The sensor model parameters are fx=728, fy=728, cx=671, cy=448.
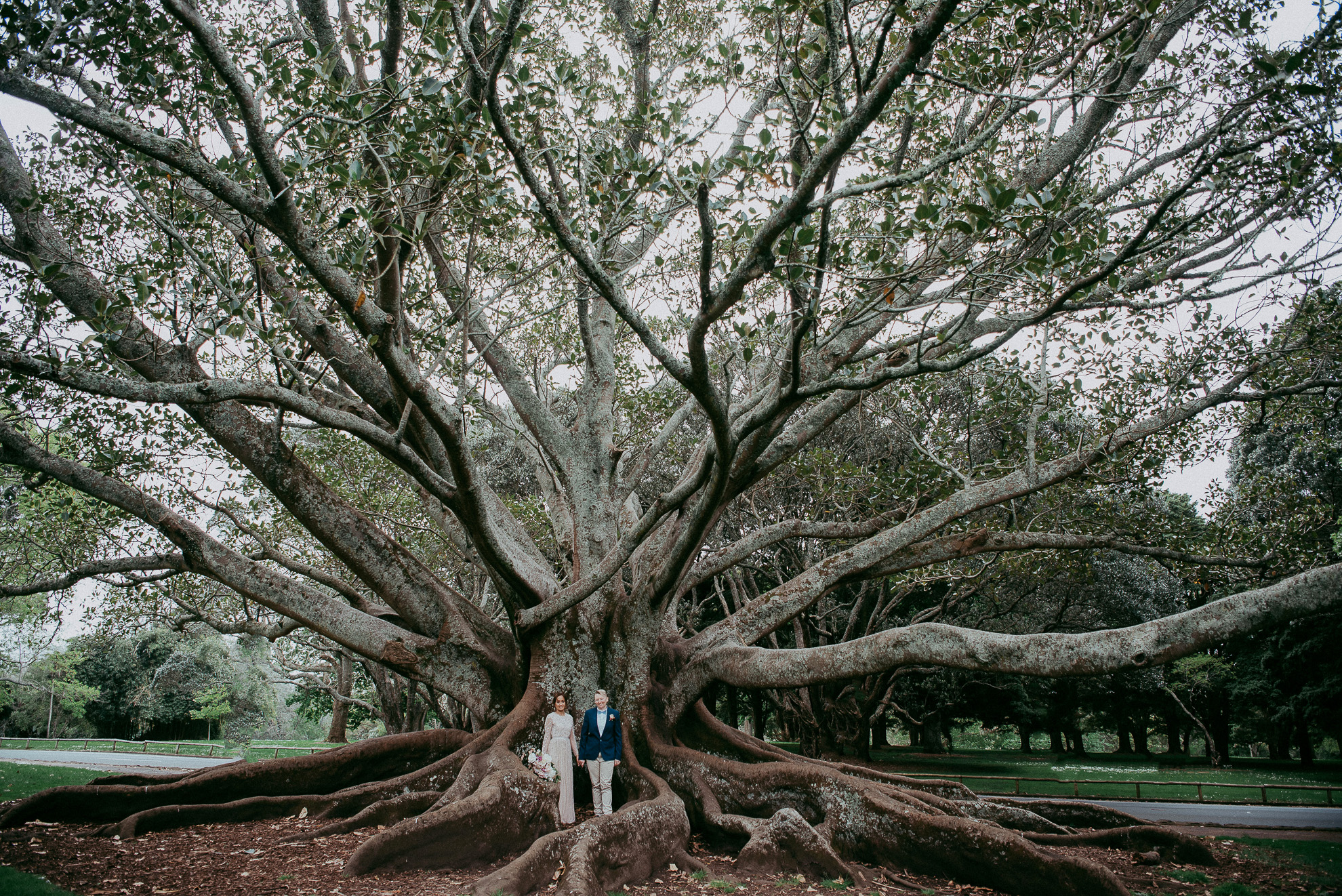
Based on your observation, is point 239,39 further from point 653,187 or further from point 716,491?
point 716,491

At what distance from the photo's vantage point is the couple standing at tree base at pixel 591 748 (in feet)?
24.0

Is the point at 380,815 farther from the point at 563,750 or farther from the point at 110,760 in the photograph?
the point at 110,760

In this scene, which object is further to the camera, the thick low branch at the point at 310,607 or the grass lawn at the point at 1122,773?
the grass lawn at the point at 1122,773

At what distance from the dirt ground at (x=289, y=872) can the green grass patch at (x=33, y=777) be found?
3875 millimetres

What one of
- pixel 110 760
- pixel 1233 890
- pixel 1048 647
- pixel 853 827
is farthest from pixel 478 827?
pixel 110 760

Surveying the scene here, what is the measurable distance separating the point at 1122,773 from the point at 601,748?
19278 mm

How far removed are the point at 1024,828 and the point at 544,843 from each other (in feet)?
16.5

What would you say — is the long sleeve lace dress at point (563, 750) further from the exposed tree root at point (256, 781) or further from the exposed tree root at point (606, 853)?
the exposed tree root at point (256, 781)

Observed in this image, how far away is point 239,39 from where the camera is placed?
26.2 ft

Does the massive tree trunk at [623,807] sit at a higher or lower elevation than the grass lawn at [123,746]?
higher

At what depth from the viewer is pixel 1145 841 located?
7.23 meters

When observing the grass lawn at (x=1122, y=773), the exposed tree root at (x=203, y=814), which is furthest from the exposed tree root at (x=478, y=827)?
the grass lawn at (x=1122, y=773)

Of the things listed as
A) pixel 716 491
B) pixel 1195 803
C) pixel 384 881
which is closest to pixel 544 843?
pixel 384 881

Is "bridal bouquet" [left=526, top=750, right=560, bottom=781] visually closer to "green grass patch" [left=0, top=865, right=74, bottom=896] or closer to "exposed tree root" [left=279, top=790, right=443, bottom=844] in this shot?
"exposed tree root" [left=279, top=790, right=443, bottom=844]
